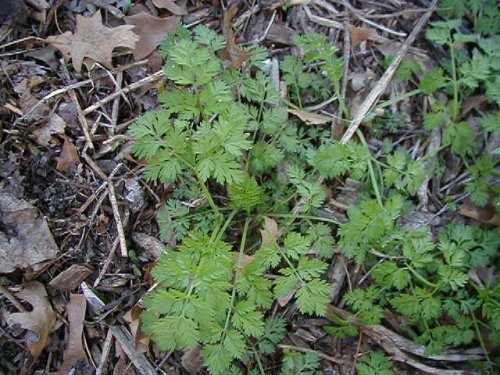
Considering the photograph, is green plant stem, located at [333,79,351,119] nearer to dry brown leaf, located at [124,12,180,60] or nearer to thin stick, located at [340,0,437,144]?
thin stick, located at [340,0,437,144]

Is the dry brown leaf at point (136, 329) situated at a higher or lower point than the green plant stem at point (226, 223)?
lower

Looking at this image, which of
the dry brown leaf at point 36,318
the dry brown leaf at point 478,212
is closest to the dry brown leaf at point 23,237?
the dry brown leaf at point 36,318

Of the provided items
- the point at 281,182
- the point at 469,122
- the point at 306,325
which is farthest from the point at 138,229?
the point at 469,122

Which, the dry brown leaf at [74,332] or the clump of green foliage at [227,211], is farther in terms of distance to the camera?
the dry brown leaf at [74,332]

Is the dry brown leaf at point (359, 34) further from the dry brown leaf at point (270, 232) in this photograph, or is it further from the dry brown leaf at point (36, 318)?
the dry brown leaf at point (36, 318)

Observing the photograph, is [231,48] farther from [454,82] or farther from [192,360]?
[192,360]
